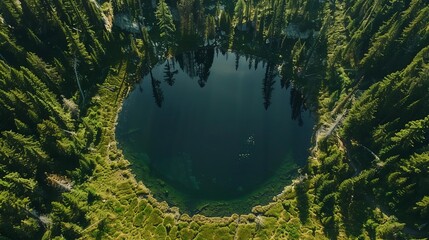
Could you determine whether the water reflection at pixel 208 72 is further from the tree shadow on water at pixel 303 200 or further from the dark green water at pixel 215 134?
the tree shadow on water at pixel 303 200

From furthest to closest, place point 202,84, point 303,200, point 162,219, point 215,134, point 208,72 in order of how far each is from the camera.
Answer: point 208,72, point 202,84, point 215,134, point 303,200, point 162,219

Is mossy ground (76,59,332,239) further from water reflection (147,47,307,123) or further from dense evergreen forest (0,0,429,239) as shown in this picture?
water reflection (147,47,307,123)

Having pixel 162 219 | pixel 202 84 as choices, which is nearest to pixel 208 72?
pixel 202 84

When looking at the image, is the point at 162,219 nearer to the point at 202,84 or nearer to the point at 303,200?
the point at 303,200

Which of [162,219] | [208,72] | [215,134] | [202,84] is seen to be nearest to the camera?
[162,219]

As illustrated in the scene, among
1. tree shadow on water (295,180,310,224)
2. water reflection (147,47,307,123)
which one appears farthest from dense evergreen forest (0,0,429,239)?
water reflection (147,47,307,123)
